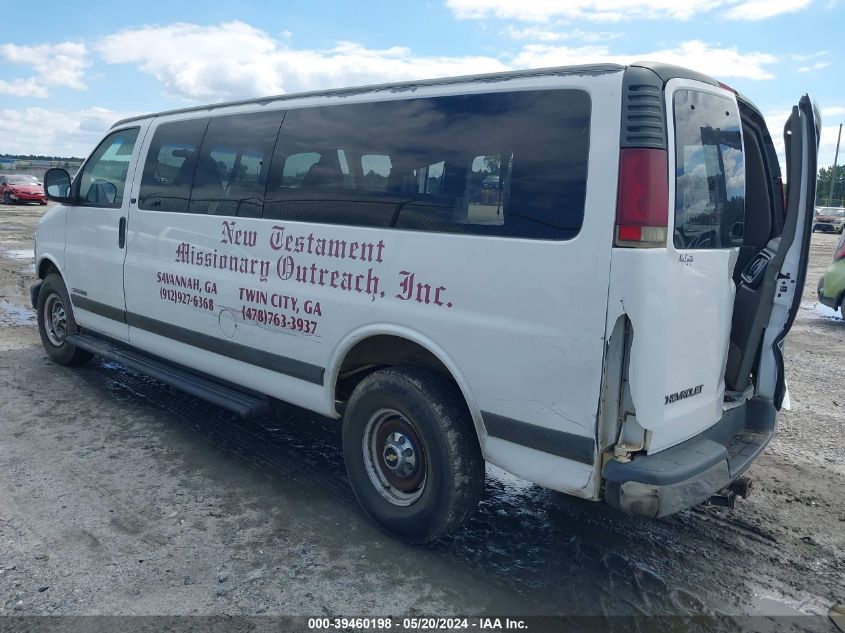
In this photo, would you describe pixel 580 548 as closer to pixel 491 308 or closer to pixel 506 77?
pixel 491 308

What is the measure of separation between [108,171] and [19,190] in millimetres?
30101

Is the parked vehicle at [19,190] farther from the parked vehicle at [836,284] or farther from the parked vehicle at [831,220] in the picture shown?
the parked vehicle at [831,220]

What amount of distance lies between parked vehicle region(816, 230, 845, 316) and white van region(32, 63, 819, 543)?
7.10 meters

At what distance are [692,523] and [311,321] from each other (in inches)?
96.1

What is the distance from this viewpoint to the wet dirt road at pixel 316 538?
10.2 feet

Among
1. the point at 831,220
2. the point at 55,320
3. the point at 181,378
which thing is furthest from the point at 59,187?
the point at 831,220

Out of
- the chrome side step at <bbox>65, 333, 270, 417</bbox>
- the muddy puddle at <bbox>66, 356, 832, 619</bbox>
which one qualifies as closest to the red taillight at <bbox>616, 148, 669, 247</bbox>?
the muddy puddle at <bbox>66, 356, 832, 619</bbox>

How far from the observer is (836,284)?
32.8 feet

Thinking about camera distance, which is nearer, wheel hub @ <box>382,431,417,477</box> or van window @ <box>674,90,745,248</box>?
van window @ <box>674,90,745,248</box>

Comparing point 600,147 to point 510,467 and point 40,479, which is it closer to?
point 510,467

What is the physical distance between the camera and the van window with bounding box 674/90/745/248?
291cm

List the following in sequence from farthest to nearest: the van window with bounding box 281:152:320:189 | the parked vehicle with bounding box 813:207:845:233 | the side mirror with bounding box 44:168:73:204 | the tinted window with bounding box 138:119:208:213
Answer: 1. the parked vehicle with bounding box 813:207:845:233
2. the side mirror with bounding box 44:168:73:204
3. the tinted window with bounding box 138:119:208:213
4. the van window with bounding box 281:152:320:189

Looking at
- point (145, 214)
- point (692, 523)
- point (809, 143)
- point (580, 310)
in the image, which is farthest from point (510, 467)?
point (145, 214)

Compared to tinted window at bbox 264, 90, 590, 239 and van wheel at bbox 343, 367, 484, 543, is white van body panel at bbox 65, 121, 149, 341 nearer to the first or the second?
tinted window at bbox 264, 90, 590, 239
